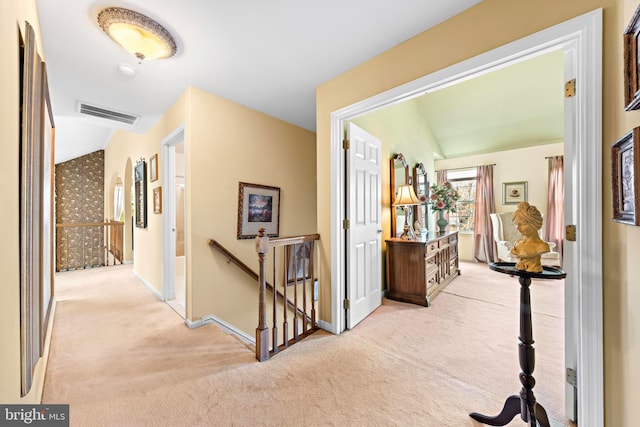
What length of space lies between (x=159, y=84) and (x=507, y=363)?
3.95 metres

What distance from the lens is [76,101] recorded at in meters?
2.85

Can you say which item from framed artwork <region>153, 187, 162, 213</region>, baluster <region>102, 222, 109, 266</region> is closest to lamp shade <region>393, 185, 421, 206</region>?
framed artwork <region>153, 187, 162, 213</region>

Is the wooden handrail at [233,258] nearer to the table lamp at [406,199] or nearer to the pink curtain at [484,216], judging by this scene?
the table lamp at [406,199]

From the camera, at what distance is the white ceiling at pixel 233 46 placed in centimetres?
159

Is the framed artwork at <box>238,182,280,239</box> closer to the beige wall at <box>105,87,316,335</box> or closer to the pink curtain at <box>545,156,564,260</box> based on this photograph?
the beige wall at <box>105,87,316,335</box>

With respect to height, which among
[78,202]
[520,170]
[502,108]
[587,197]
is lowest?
[587,197]

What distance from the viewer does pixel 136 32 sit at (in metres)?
1.72

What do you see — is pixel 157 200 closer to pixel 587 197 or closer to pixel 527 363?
pixel 527 363

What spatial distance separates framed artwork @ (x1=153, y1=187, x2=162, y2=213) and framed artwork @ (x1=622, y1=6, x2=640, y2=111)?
13.2 feet

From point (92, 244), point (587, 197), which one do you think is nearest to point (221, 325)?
point (587, 197)

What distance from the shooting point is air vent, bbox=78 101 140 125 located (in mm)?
2984

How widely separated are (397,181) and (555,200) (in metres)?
3.39

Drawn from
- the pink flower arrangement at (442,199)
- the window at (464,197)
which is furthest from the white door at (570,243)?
the window at (464,197)

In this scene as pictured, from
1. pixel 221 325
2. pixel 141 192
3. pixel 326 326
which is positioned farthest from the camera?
pixel 141 192
